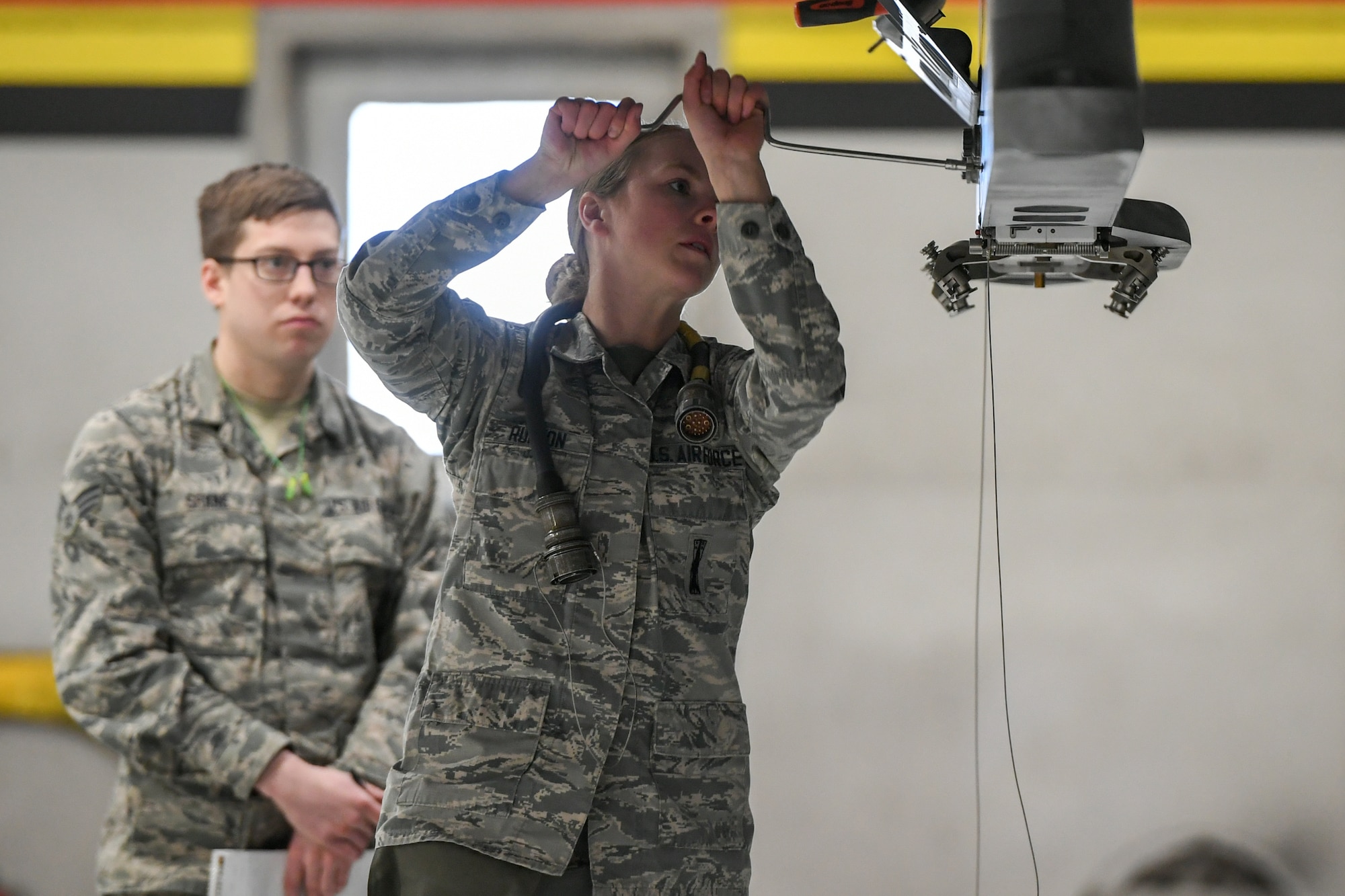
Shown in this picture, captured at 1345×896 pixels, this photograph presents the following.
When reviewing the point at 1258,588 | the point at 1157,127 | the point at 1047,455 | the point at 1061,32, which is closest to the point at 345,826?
the point at 1061,32

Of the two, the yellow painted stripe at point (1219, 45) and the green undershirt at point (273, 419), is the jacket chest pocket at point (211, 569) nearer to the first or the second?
the green undershirt at point (273, 419)

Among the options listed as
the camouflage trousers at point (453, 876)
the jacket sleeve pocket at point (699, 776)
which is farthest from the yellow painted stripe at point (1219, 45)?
the camouflage trousers at point (453, 876)

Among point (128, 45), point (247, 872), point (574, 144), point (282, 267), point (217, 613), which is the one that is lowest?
point (247, 872)

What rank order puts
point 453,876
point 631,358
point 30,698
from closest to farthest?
point 453,876 → point 631,358 → point 30,698

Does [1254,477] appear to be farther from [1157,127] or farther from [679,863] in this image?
[679,863]

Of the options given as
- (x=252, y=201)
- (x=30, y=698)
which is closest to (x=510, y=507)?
(x=252, y=201)

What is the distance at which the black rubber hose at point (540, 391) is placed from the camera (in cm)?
121

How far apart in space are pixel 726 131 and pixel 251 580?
1090 mm

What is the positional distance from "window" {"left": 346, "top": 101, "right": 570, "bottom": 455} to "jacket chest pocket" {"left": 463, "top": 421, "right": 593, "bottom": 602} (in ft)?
5.17

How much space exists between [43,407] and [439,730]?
79.9 inches

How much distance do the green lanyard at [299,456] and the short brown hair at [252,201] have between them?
0.25 m

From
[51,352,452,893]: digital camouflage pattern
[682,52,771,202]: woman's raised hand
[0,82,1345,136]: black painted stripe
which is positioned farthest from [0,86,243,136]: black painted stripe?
[682,52,771,202]: woman's raised hand

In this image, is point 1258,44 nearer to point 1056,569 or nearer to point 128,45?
point 1056,569

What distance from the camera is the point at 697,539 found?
124cm
